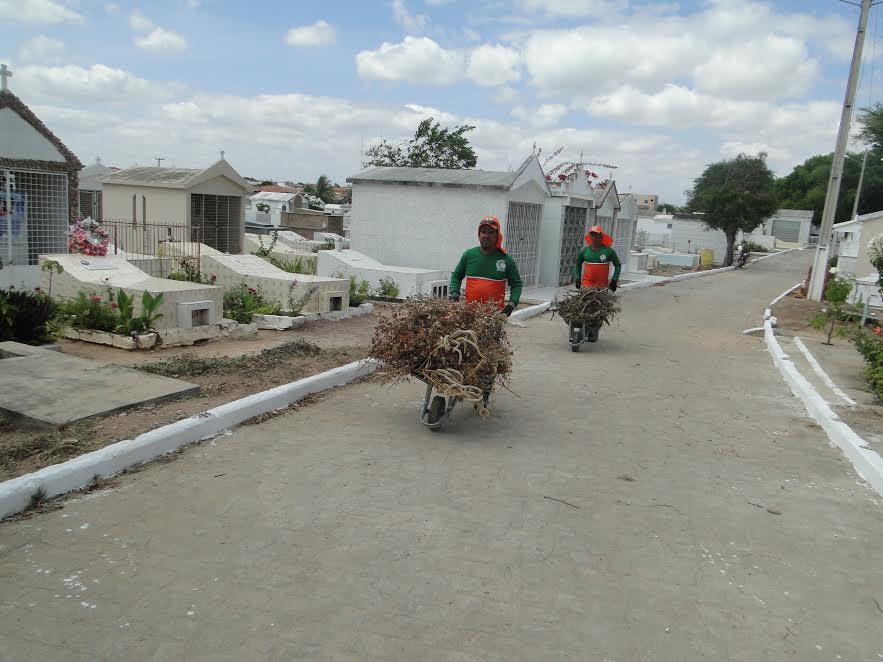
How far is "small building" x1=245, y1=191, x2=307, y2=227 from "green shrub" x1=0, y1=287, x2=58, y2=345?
→ 80.4 feet

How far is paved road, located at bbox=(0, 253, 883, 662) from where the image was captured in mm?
3020

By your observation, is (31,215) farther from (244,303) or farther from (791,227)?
(791,227)

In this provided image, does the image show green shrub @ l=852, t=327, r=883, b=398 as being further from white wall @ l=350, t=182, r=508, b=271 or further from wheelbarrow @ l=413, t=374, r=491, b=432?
white wall @ l=350, t=182, r=508, b=271

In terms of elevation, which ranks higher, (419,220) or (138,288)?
(419,220)

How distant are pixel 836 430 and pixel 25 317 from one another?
837 centimetres

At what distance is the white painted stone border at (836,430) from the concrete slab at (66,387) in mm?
5598

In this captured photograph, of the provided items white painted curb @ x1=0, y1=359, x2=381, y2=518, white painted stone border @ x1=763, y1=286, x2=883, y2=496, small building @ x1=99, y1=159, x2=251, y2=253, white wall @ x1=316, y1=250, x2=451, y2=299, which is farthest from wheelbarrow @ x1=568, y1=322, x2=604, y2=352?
small building @ x1=99, y1=159, x2=251, y2=253

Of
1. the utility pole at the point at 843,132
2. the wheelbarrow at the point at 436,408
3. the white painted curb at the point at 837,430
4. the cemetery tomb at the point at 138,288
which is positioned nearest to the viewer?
the white painted curb at the point at 837,430

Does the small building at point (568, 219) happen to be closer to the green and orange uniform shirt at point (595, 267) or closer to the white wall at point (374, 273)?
the white wall at point (374, 273)

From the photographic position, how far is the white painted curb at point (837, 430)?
541cm

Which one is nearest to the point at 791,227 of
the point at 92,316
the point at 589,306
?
the point at 589,306

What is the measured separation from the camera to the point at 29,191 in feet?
39.9

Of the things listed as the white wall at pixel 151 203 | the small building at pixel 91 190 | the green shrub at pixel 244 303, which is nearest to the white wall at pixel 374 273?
the green shrub at pixel 244 303

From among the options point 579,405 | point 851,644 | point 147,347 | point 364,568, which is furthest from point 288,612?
point 147,347
